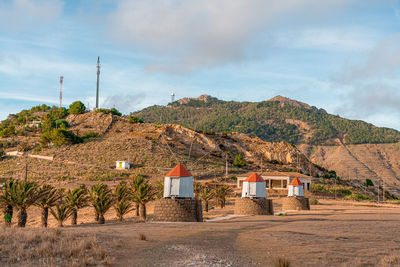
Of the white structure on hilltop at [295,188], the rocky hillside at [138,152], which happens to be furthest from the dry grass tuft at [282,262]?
the rocky hillside at [138,152]

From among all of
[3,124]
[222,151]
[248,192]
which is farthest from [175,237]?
[3,124]

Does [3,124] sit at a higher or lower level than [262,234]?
higher

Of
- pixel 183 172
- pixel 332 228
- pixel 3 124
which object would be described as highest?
pixel 3 124

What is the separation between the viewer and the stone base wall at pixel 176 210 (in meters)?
27.6

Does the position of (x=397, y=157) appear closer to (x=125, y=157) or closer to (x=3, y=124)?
(x=125, y=157)

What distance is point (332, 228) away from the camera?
22.5m

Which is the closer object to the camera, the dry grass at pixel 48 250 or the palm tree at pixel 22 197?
the dry grass at pixel 48 250

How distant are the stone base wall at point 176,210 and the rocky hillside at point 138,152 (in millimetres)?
33962

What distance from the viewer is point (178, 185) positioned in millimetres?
28359

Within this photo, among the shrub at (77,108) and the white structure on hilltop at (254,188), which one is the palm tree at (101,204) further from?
the shrub at (77,108)

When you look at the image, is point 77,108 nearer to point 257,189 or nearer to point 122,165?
point 122,165

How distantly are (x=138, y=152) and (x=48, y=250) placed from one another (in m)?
82.0

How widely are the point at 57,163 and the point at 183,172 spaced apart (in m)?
64.4

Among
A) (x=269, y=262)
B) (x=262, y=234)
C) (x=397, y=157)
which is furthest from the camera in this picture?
(x=397, y=157)
